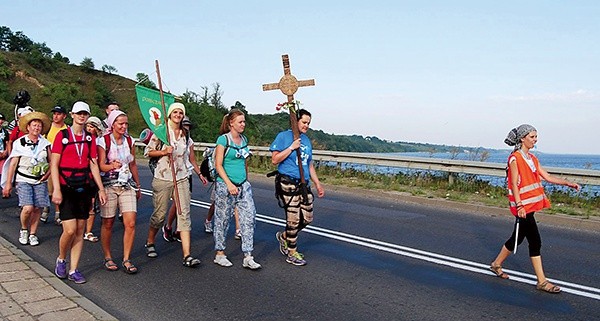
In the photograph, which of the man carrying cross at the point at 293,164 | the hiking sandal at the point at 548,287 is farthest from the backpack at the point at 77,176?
the hiking sandal at the point at 548,287

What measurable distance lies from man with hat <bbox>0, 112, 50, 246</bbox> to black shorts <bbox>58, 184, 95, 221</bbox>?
77.8 inches

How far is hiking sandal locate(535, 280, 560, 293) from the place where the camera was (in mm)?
5684

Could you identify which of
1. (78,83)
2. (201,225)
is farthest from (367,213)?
(78,83)

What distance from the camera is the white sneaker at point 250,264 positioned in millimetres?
6418

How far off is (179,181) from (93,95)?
258 ft

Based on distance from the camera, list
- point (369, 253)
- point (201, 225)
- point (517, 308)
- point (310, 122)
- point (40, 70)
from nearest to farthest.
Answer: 1. point (517, 308)
2. point (310, 122)
3. point (369, 253)
4. point (201, 225)
5. point (40, 70)

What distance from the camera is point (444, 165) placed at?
14.4m

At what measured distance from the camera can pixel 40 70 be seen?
8319 centimetres

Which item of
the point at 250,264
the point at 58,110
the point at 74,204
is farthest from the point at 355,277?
the point at 58,110

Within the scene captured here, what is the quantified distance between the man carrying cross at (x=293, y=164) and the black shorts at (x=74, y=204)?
2144 mm

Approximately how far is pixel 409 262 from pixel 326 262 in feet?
3.49

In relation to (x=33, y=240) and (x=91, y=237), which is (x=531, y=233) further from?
(x=33, y=240)

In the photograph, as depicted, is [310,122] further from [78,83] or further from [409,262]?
[78,83]

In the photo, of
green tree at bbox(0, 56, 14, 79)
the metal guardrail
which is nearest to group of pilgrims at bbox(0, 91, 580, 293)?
the metal guardrail
